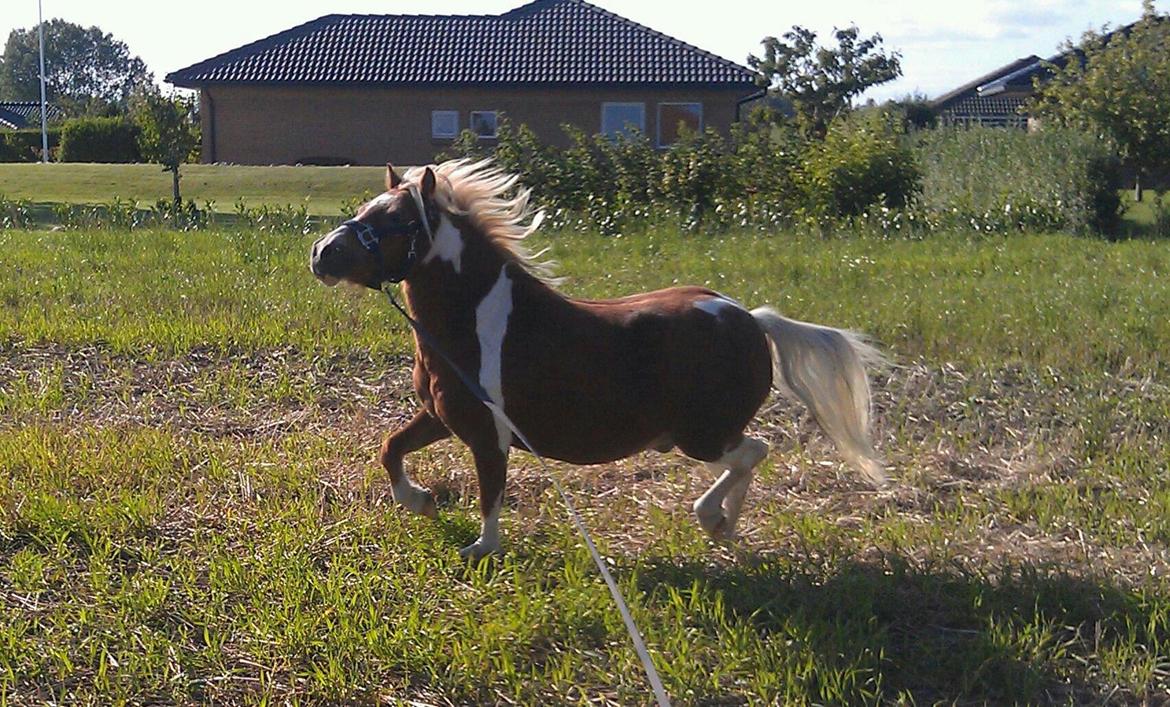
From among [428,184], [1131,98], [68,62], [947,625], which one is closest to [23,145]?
[1131,98]

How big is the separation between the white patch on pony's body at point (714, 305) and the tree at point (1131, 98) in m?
19.6

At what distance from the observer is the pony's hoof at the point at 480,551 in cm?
529

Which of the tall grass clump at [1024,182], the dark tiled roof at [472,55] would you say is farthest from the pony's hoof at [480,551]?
the dark tiled roof at [472,55]

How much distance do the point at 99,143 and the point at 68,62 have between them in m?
88.0

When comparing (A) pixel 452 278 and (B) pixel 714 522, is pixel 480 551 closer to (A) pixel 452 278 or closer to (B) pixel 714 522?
(B) pixel 714 522

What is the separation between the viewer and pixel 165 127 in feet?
75.9

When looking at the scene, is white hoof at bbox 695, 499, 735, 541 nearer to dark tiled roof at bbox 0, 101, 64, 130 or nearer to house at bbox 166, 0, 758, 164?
house at bbox 166, 0, 758, 164

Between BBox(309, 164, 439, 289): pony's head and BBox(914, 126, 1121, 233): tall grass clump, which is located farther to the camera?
BBox(914, 126, 1121, 233): tall grass clump

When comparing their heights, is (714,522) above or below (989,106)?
below

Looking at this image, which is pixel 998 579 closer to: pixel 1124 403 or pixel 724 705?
pixel 724 705

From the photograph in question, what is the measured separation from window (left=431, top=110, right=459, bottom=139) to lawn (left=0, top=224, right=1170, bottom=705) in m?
30.9

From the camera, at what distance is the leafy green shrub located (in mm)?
18344

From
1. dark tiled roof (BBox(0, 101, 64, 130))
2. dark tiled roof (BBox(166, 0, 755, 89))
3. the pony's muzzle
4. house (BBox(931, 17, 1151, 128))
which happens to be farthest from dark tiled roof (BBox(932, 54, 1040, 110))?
the pony's muzzle

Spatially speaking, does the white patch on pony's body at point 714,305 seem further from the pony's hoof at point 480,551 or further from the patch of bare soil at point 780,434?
the pony's hoof at point 480,551
